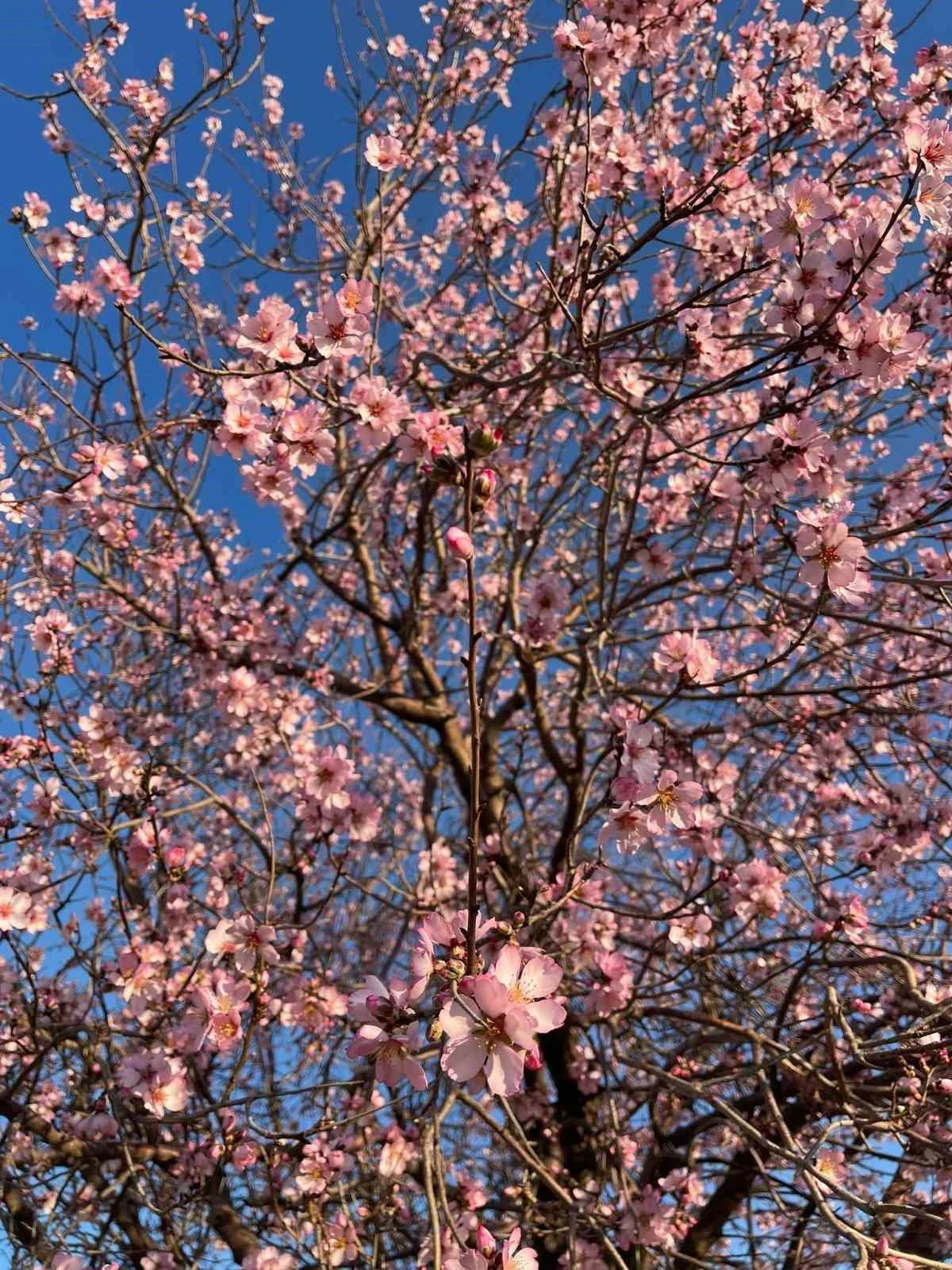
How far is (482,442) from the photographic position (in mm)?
1338

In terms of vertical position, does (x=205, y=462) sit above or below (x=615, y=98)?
below

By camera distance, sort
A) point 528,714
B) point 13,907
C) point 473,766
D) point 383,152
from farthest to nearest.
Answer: point 528,714
point 383,152
point 13,907
point 473,766

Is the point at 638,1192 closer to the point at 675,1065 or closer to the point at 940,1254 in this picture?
the point at 675,1065

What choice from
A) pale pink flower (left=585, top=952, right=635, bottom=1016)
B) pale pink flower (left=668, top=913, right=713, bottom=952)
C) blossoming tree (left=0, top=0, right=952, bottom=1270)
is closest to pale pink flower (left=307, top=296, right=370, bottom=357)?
blossoming tree (left=0, top=0, right=952, bottom=1270)

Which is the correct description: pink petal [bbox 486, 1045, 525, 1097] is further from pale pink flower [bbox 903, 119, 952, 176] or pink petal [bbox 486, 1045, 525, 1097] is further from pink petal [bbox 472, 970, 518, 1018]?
pale pink flower [bbox 903, 119, 952, 176]

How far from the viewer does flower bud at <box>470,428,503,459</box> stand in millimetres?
1331

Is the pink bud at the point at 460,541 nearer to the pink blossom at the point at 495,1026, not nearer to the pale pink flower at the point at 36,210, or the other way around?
the pink blossom at the point at 495,1026

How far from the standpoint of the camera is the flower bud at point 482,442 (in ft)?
4.37

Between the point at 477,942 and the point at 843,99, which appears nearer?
the point at 477,942

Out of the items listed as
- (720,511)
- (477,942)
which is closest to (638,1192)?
(477,942)

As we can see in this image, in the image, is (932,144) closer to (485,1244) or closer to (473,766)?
(473,766)

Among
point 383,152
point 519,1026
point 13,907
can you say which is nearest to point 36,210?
point 383,152

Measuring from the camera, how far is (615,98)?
362cm

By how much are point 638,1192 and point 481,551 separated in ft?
12.0
